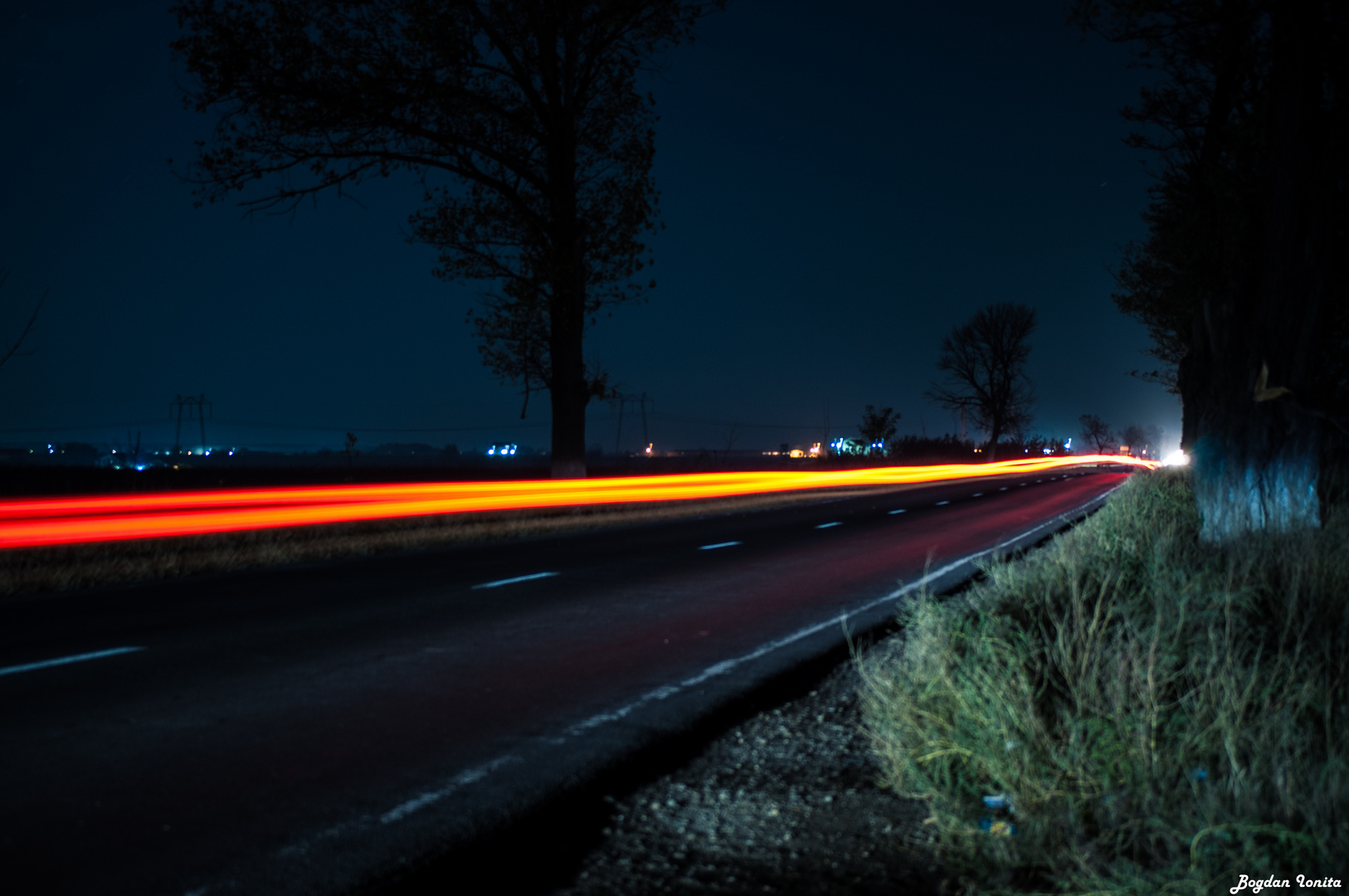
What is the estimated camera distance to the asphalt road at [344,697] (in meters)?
3.99

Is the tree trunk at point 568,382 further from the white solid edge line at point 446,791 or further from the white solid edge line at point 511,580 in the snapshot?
the white solid edge line at point 446,791

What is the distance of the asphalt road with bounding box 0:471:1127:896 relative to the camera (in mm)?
3986

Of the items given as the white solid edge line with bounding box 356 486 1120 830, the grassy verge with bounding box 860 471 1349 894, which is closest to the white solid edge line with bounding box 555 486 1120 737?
the white solid edge line with bounding box 356 486 1120 830

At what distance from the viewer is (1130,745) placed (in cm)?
409

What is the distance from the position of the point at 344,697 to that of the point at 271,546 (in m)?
9.69

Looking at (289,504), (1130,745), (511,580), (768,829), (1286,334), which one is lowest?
(768,829)

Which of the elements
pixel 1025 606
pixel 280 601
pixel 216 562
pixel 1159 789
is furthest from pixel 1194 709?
pixel 216 562

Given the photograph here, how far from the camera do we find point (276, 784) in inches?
182

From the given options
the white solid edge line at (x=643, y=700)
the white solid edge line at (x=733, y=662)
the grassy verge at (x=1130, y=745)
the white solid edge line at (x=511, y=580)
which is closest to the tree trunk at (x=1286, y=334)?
the white solid edge line at (x=733, y=662)

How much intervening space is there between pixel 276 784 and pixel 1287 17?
12863 mm

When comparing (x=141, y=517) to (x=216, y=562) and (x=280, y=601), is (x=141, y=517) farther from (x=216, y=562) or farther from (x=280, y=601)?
(x=280, y=601)

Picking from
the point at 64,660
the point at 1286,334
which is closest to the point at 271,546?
the point at 64,660

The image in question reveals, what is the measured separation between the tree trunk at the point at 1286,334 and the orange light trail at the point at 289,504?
44.6 feet

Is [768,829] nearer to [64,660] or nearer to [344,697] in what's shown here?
[344,697]
